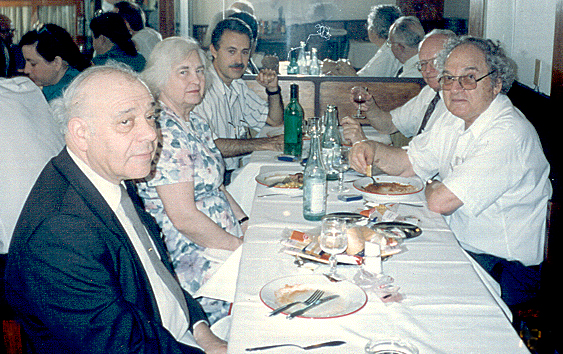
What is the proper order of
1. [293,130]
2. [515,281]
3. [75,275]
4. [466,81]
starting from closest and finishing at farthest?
1. [75,275]
2. [515,281]
3. [466,81]
4. [293,130]

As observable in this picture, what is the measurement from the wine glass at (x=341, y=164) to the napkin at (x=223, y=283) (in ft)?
2.08

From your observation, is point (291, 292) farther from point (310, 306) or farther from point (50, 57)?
point (50, 57)

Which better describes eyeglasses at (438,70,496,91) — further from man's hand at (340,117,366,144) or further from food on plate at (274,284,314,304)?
food on plate at (274,284,314,304)

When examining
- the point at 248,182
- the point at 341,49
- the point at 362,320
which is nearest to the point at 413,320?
the point at 362,320

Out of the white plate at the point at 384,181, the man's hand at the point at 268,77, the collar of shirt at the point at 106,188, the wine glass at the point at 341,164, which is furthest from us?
the man's hand at the point at 268,77

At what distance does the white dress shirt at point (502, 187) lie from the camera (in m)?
1.89

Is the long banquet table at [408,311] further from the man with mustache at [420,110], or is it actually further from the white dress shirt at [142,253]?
the man with mustache at [420,110]

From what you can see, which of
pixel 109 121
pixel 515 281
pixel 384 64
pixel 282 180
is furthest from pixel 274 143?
pixel 384 64

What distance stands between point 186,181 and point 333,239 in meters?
0.71

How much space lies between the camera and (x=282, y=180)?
2285mm

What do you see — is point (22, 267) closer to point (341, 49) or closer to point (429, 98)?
point (429, 98)

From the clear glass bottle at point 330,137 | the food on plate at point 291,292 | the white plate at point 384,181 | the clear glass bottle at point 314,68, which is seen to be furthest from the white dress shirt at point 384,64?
the food on plate at point 291,292

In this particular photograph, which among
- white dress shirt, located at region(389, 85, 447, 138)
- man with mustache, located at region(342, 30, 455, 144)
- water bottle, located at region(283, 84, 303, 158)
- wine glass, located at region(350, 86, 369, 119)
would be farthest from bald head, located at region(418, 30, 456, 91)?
water bottle, located at region(283, 84, 303, 158)

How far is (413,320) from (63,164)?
2.69 ft
